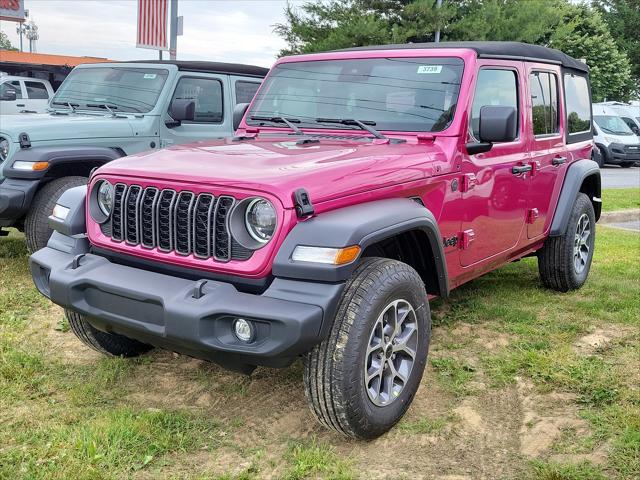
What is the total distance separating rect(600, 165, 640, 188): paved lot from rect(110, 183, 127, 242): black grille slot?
13.5 m

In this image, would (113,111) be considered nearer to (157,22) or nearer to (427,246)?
(427,246)

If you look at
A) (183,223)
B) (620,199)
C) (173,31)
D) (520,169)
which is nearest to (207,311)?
(183,223)

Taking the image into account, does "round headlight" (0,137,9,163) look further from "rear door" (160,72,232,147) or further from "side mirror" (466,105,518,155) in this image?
"side mirror" (466,105,518,155)

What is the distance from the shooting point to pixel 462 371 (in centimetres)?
385

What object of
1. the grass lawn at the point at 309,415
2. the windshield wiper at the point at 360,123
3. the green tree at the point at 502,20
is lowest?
the grass lawn at the point at 309,415

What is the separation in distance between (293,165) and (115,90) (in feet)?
13.8

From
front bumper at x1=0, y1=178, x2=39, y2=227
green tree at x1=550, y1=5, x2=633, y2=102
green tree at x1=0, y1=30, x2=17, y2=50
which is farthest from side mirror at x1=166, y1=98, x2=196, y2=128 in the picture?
green tree at x1=0, y1=30, x2=17, y2=50

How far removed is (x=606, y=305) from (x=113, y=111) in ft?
15.8

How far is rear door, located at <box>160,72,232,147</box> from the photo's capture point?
251 inches

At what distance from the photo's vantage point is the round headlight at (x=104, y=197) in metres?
3.32

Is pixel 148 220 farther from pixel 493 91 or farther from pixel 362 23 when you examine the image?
pixel 362 23

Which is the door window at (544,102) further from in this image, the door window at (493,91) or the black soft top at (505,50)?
the door window at (493,91)

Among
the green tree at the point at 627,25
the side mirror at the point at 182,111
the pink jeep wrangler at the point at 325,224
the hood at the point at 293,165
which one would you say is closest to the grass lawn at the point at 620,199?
the pink jeep wrangler at the point at 325,224

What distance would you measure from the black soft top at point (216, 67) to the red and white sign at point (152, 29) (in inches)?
248
